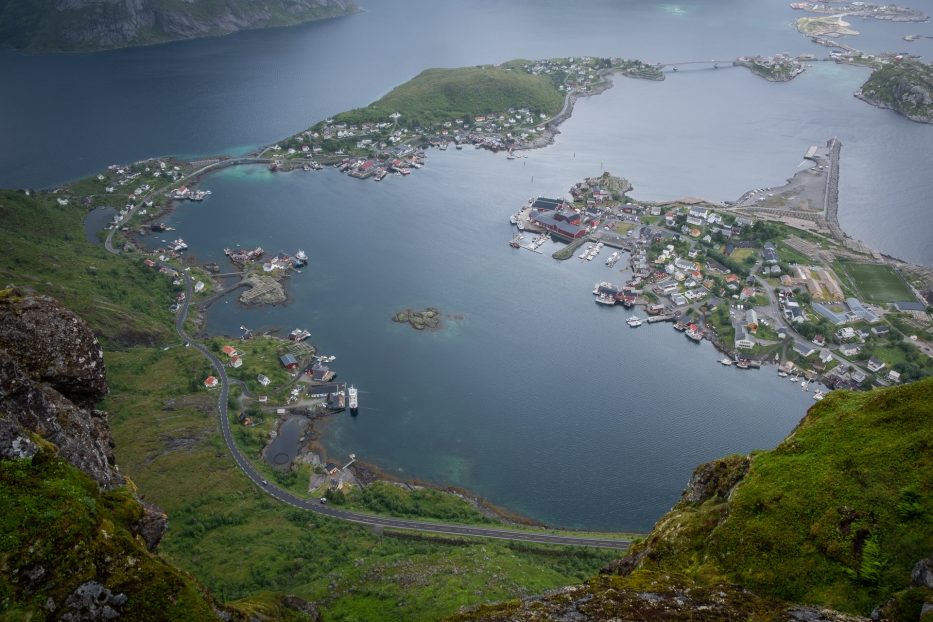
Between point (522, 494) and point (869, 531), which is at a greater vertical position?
point (869, 531)

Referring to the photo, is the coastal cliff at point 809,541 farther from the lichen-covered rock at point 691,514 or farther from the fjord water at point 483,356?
the fjord water at point 483,356

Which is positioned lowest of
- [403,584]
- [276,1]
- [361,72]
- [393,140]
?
[403,584]

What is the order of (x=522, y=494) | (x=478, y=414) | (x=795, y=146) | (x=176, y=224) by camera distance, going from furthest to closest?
(x=795, y=146) → (x=176, y=224) → (x=478, y=414) → (x=522, y=494)

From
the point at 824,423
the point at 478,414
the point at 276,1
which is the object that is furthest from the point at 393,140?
the point at 276,1

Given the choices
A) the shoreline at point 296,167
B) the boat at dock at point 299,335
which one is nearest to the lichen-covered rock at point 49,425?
the shoreline at point 296,167

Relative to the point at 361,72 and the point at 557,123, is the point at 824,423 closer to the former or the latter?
the point at 557,123

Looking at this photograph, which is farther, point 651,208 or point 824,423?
point 651,208

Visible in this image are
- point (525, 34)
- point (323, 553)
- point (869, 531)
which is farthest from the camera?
point (525, 34)
